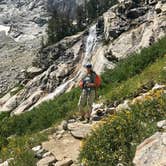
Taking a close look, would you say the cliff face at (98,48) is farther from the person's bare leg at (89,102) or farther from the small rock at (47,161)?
the small rock at (47,161)

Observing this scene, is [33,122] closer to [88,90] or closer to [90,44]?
[88,90]

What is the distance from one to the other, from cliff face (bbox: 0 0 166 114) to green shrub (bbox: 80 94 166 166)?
30634mm

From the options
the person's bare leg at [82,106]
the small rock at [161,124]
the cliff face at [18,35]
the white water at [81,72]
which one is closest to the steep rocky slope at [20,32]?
the cliff face at [18,35]

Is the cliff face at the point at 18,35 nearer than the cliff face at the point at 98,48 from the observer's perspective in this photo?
No

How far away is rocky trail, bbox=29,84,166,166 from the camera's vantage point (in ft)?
24.8

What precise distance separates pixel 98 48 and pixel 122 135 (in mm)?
45410

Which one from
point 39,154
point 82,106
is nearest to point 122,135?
point 39,154

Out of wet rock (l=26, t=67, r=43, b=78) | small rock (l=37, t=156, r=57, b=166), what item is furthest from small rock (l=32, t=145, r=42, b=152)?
wet rock (l=26, t=67, r=43, b=78)

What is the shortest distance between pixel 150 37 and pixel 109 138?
108ft

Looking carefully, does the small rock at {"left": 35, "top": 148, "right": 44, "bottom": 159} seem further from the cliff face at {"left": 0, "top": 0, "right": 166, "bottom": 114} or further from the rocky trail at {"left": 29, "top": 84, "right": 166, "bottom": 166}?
the cliff face at {"left": 0, "top": 0, "right": 166, "bottom": 114}

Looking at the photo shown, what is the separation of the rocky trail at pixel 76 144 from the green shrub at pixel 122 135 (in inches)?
18.3

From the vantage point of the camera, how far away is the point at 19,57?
88875 mm

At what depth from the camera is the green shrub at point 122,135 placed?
8.50m

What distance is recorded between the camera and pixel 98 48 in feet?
177
